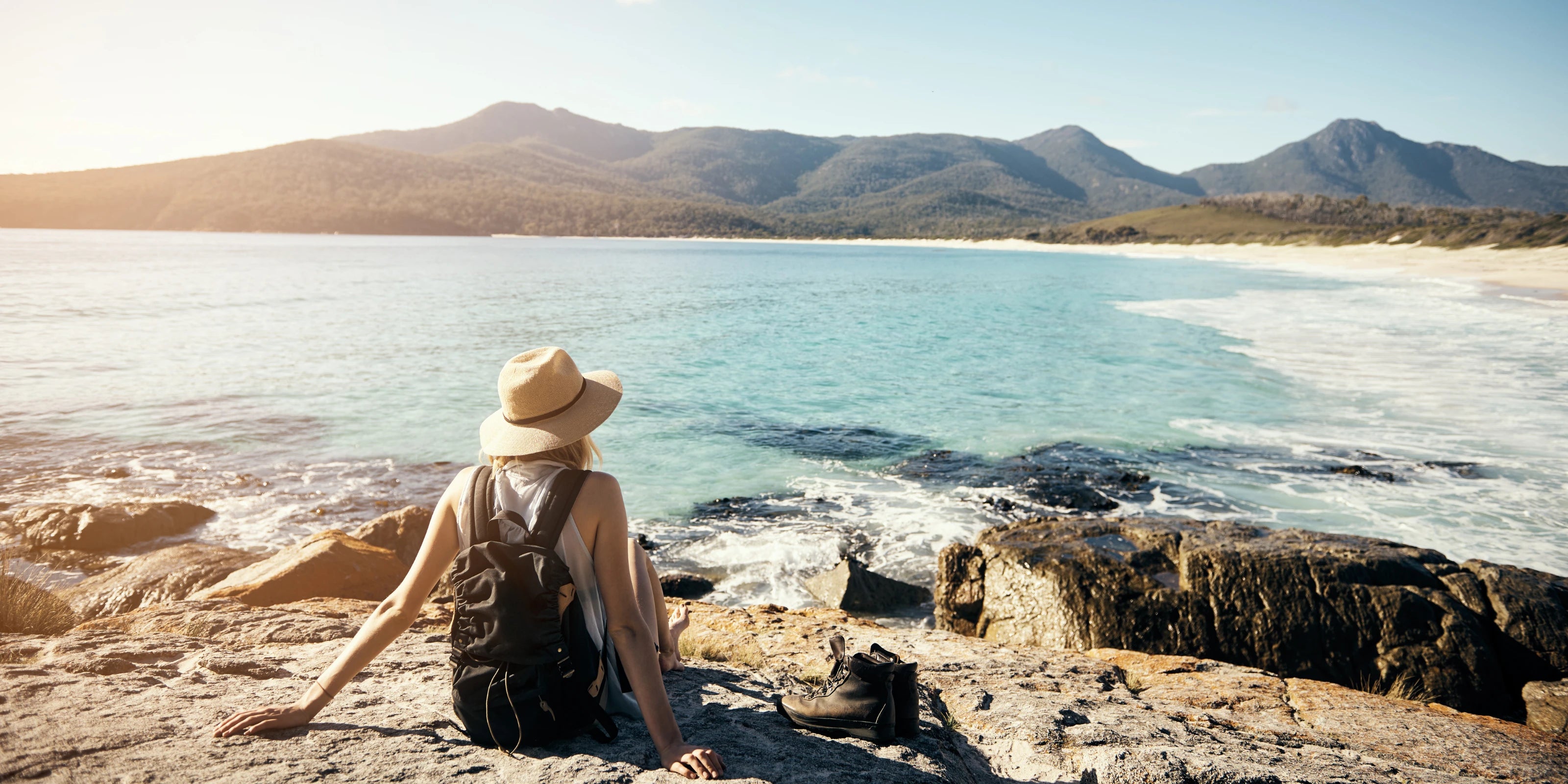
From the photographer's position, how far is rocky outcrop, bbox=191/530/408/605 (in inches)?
214

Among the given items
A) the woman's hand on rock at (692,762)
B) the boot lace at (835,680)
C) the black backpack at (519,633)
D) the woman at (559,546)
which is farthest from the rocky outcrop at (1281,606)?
the black backpack at (519,633)

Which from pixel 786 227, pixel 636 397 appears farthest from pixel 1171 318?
pixel 786 227

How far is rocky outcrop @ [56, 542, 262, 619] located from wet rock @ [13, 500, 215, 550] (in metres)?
1.08

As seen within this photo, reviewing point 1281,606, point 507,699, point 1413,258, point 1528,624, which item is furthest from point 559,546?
point 1413,258

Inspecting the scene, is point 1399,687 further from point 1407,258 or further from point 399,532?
point 1407,258

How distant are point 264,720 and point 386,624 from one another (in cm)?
52

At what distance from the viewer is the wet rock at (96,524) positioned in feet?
25.1

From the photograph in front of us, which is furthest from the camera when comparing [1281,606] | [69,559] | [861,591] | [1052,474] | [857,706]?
[1052,474]

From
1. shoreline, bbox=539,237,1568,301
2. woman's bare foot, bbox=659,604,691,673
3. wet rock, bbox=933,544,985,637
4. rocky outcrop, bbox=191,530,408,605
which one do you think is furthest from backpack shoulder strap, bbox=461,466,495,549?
shoreline, bbox=539,237,1568,301

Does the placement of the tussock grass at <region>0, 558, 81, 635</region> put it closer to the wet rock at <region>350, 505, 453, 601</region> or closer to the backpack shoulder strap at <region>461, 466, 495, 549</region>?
the wet rock at <region>350, 505, 453, 601</region>

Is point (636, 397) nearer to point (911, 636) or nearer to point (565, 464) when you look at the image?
point (911, 636)

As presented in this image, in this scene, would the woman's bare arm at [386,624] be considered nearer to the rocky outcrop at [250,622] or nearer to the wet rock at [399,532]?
the rocky outcrop at [250,622]

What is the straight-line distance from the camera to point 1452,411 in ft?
45.5

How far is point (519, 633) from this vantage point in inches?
95.2
